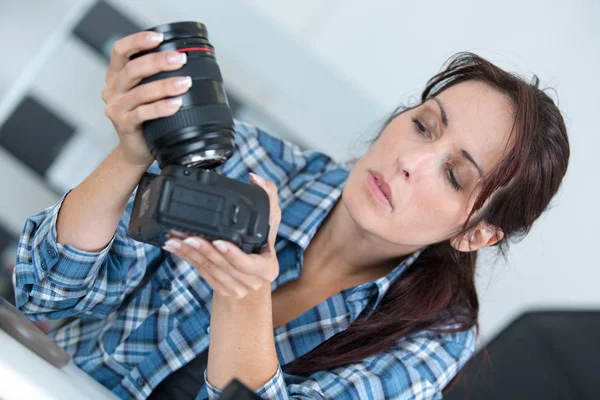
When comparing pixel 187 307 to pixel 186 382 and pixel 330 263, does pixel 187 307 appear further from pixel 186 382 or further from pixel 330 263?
pixel 330 263

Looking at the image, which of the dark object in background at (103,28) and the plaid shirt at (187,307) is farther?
the dark object in background at (103,28)

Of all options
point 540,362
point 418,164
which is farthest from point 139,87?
point 540,362

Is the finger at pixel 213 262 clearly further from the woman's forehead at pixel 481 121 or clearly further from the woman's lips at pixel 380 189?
the woman's forehead at pixel 481 121

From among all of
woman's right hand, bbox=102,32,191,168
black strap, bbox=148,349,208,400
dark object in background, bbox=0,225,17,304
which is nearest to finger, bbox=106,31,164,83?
woman's right hand, bbox=102,32,191,168

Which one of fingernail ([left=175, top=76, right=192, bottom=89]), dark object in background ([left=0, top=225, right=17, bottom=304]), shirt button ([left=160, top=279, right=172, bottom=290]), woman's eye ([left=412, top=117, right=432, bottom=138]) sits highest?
woman's eye ([left=412, top=117, right=432, bottom=138])

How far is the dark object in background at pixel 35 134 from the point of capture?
1371 mm

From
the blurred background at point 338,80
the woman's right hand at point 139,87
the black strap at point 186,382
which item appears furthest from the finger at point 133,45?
the blurred background at point 338,80

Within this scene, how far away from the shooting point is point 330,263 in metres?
1.02

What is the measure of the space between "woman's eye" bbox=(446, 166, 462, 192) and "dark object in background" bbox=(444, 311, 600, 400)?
387 millimetres

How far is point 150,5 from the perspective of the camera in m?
1.40

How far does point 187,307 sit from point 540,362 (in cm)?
65

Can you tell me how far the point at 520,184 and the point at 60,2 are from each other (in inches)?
50.0

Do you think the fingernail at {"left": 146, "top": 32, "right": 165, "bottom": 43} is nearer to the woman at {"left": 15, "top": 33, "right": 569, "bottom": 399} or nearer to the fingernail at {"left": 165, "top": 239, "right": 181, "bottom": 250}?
the woman at {"left": 15, "top": 33, "right": 569, "bottom": 399}

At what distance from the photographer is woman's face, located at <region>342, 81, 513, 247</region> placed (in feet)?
2.72
